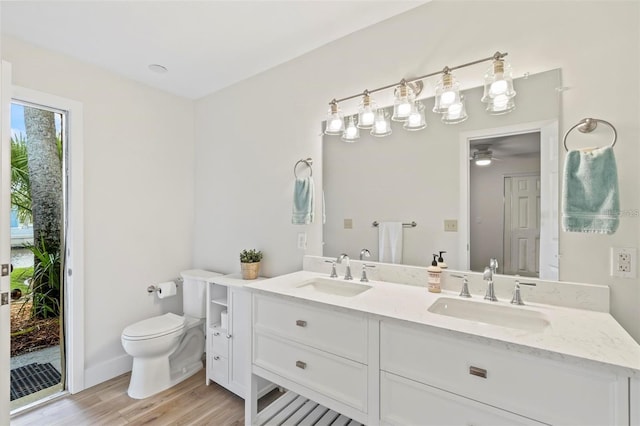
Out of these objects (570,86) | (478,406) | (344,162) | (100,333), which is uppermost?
(570,86)

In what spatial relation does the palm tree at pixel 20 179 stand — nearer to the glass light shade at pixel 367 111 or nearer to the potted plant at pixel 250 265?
the potted plant at pixel 250 265

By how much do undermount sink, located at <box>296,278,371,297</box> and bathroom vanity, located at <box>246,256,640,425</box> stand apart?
68 mm

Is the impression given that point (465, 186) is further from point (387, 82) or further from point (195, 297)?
point (195, 297)

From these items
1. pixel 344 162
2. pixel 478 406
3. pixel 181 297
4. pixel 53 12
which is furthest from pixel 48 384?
pixel 478 406

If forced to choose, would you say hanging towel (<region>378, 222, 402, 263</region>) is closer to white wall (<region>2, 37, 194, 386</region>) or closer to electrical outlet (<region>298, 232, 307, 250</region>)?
electrical outlet (<region>298, 232, 307, 250</region>)

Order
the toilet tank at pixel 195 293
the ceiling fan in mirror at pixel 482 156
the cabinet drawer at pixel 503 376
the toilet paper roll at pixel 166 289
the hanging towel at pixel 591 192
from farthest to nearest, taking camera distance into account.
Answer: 1. the toilet paper roll at pixel 166 289
2. the toilet tank at pixel 195 293
3. the ceiling fan in mirror at pixel 482 156
4. the hanging towel at pixel 591 192
5. the cabinet drawer at pixel 503 376

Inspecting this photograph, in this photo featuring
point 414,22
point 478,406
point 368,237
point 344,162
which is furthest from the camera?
point 344,162

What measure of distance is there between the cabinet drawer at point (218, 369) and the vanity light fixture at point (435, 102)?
1.79 meters

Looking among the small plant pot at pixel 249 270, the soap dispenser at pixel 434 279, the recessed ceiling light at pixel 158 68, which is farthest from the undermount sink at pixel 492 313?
the recessed ceiling light at pixel 158 68

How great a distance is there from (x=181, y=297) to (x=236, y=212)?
104 cm

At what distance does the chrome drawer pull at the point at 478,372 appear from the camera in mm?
982

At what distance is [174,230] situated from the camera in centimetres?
285

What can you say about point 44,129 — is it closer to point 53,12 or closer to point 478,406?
point 53,12

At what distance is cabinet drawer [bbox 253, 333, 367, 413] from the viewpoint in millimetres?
1252
